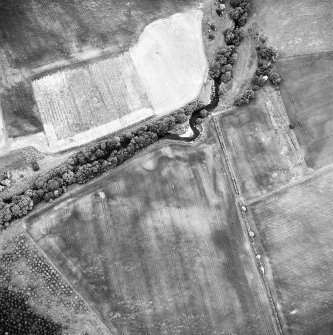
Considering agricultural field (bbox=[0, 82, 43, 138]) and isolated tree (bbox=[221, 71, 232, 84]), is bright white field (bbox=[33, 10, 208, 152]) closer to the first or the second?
agricultural field (bbox=[0, 82, 43, 138])

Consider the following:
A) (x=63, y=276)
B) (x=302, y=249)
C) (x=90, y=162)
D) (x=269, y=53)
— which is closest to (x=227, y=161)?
(x=302, y=249)

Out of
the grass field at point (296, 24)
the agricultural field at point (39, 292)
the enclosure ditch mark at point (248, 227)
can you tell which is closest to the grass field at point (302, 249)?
the enclosure ditch mark at point (248, 227)

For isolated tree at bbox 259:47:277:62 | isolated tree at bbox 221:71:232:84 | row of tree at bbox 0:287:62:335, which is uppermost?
isolated tree at bbox 259:47:277:62

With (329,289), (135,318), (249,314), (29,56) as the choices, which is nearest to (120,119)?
(29,56)

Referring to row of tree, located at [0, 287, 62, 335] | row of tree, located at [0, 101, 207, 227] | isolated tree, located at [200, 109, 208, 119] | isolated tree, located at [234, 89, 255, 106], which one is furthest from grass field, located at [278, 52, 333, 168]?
row of tree, located at [0, 287, 62, 335]

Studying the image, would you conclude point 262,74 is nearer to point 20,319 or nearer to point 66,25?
point 66,25

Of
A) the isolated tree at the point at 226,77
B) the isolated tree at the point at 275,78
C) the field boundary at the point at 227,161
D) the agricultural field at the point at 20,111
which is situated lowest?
the field boundary at the point at 227,161

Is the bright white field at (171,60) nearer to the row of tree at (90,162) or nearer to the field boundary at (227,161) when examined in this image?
A: the row of tree at (90,162)
